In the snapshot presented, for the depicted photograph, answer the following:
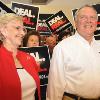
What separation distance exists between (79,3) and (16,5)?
3208mm

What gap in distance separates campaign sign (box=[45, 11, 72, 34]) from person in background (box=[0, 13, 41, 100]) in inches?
68.7

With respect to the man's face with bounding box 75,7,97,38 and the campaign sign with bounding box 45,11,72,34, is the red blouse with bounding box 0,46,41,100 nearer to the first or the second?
the man's face with bounding box 75,7,97,38

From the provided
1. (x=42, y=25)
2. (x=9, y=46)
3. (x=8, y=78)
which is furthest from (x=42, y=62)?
(x=42, y=25)

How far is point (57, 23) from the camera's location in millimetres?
4223

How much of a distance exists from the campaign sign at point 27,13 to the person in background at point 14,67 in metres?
1.45

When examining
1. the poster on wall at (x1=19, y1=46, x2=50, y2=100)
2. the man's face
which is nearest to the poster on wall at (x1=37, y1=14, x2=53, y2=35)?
the poster on wall at (x1=19, y1=46, x2=50, y2=100)

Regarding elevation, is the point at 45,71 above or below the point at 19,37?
below

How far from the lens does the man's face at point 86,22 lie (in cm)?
267

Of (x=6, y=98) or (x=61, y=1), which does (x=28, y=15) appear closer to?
(x=6, y=98)

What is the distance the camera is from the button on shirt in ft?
8.30

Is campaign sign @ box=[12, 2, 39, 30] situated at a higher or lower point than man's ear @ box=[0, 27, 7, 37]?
higher

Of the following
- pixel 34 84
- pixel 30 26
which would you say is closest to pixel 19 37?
pixel 34 84

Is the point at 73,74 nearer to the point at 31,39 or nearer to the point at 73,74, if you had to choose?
the point at 73,74

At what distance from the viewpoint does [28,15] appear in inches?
155
